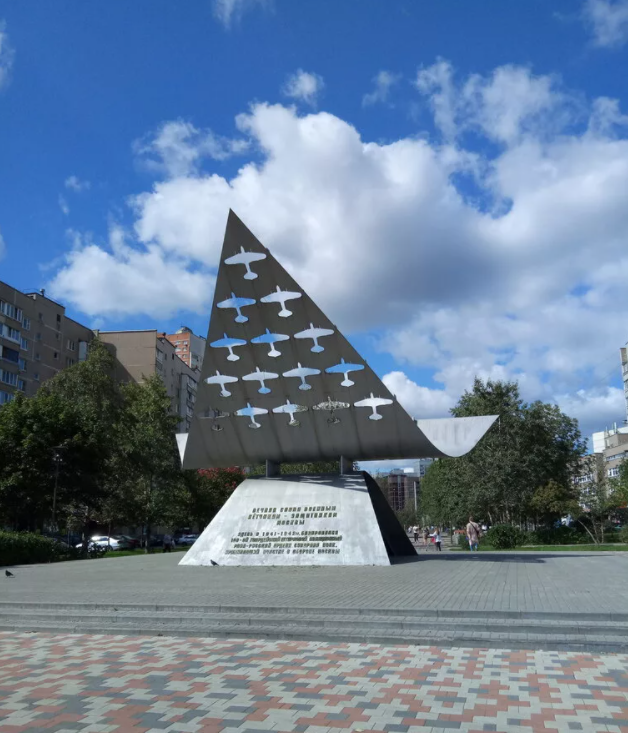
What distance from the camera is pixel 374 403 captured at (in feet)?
58.1

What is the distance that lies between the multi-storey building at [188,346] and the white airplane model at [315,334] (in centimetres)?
8670

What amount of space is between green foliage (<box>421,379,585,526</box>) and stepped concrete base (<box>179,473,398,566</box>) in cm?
1985

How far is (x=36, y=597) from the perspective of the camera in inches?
429

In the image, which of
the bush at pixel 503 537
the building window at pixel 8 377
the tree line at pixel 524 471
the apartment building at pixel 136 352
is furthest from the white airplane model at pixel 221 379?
the apartment building at pixel 136 352

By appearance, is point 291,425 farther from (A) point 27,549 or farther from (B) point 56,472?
(B) point 56,472

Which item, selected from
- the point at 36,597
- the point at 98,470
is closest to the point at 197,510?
the point at 98,470

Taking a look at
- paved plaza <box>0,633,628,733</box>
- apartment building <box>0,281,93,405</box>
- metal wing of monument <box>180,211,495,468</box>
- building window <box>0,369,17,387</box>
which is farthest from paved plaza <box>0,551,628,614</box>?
apartment building <box>0,281,93,405</box>

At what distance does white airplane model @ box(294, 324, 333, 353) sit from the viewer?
17.1 m

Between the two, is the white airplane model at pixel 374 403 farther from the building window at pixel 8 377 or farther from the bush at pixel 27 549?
the building window at pixel 8 377

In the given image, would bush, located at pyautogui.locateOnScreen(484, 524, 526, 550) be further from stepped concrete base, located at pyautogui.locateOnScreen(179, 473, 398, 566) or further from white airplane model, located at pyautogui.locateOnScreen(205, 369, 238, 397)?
white airplane model, located at pyautogui.locateOnScreen(205, 369, 238, 397)

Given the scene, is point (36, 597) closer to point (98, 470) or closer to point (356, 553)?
point (356, 553)

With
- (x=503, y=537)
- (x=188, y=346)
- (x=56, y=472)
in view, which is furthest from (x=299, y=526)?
(x=188, y=346)

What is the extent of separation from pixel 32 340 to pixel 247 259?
4576cm

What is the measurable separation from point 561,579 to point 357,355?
7.37 m
